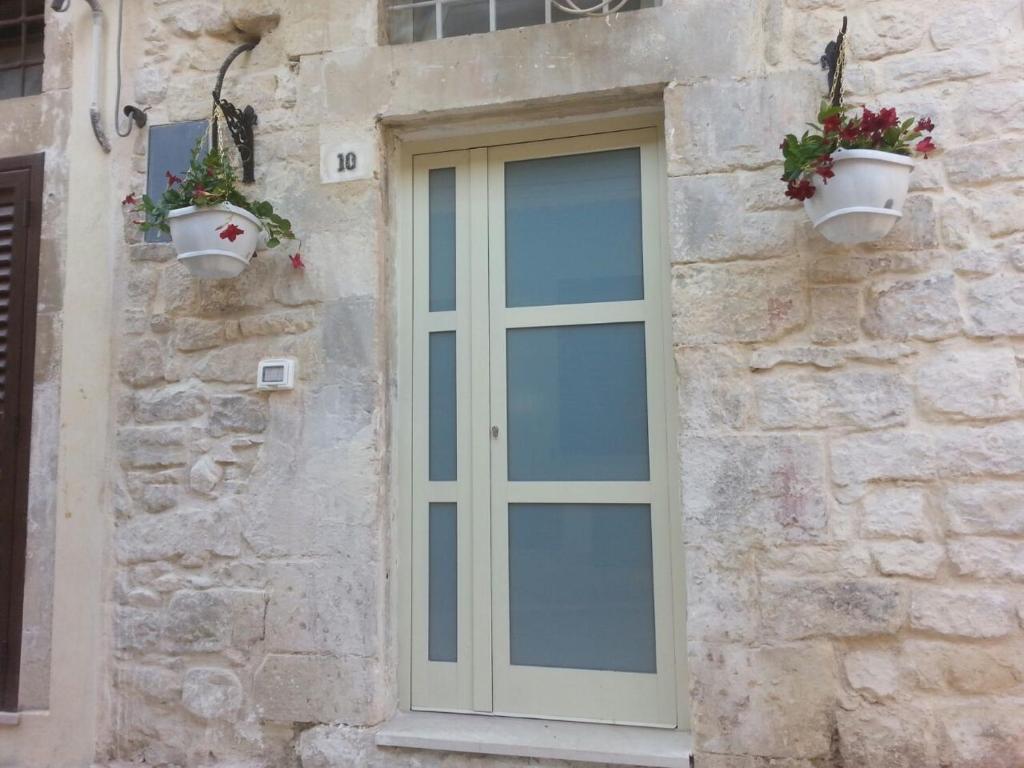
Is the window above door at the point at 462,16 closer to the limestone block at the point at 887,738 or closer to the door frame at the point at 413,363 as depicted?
the door frame at the point at 413,363

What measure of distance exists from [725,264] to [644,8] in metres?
1.13

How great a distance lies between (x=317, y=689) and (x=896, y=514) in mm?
2060

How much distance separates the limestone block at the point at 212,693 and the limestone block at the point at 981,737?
7.80ft

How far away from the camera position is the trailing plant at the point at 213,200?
2787mm

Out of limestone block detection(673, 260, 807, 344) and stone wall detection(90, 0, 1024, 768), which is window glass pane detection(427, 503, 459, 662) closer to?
stone wall detection(90, 0, 1024, 768)

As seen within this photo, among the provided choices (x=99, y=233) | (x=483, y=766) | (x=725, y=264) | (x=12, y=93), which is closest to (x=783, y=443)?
(x=725, y=264)

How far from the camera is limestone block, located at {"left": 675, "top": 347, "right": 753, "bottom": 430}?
259 cm

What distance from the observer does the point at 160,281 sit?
3154mm

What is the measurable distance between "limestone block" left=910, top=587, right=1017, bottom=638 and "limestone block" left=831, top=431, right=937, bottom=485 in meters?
0.36

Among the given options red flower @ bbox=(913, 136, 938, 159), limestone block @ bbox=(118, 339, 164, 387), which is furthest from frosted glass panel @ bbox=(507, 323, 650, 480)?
limestone block @ bbox=(118, 339, 164, 387)

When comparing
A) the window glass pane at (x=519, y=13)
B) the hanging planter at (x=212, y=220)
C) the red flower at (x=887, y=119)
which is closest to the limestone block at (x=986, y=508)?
the red flower at (x=887, y=119)

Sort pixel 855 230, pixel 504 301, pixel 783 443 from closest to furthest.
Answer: pixel 855 230 → pixel 783 443 → pixel 504 301

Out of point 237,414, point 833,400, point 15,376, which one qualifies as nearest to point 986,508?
point 833,400

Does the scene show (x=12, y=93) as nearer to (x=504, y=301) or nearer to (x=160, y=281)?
(x=160, y=281)
